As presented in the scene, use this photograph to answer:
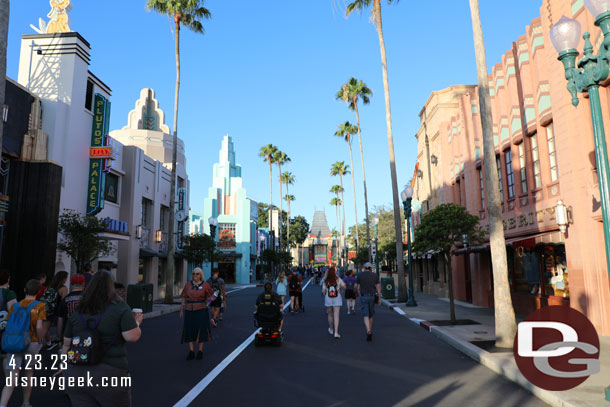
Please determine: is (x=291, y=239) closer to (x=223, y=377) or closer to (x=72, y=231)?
(x=72, y=231)

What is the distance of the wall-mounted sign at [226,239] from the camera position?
5844 centimetres

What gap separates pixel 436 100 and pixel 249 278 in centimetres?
4094

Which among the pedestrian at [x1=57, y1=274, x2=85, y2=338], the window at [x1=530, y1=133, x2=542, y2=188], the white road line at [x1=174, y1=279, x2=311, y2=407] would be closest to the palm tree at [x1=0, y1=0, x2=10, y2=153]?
the pedestrian at [x1=57, y1=274, x2=85, y2=338]

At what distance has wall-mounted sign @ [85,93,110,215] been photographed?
20531 millimetres

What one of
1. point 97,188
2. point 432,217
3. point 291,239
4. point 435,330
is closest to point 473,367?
point 435,330

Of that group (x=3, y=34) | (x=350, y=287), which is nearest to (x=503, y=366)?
(x=350, y=287)

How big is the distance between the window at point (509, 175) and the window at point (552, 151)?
7.97 feet

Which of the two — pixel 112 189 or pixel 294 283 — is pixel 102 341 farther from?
pixel 112 189

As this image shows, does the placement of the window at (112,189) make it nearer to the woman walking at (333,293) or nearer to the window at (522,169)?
the woman walking at (333,293)

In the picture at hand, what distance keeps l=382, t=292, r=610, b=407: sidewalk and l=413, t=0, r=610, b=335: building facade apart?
1.83 meters

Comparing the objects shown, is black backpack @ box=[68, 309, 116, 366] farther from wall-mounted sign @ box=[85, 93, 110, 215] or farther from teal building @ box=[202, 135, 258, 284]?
teal building @ box=[202, 135, 258, 284]

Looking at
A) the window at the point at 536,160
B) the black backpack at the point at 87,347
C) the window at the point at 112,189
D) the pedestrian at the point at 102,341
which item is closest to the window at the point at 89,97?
the window at the point at 112,189

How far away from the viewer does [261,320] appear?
34.1 ft

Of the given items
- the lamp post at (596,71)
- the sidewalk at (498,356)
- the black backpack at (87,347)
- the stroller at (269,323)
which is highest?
the lamp post at (596,71)
